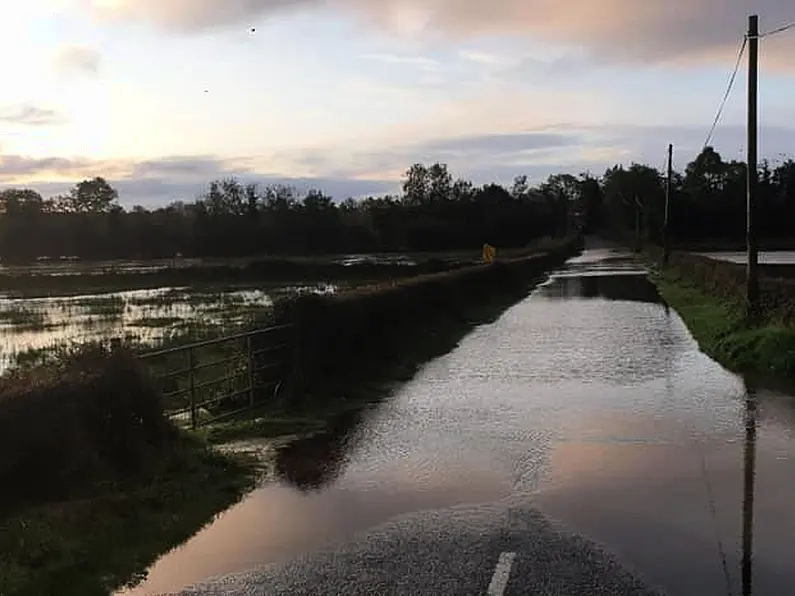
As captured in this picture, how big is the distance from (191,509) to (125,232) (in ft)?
311

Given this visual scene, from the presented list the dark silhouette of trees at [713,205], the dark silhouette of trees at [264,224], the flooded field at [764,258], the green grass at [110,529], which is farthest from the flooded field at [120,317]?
the dark silhouette of trees at [713,205]

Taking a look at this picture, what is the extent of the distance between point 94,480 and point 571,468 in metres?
4.63

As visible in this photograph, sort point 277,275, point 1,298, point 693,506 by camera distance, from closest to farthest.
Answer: point 693,506, point 1,298, point 277,275

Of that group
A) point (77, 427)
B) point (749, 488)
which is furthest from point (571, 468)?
point (77, 427)

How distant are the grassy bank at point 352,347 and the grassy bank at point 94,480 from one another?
2.30 meters

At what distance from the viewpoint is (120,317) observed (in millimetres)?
35156

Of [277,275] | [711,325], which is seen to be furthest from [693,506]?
[277,275]

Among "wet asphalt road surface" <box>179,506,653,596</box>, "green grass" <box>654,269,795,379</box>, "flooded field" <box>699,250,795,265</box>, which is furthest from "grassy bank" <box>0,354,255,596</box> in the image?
"flooded field" <box>699,250,795,265</box>

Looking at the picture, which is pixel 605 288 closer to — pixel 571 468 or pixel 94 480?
pixel 571 468

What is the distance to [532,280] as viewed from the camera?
175 feet

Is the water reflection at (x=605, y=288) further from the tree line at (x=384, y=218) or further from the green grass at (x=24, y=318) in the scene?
the tree line at (x=384, y=218)

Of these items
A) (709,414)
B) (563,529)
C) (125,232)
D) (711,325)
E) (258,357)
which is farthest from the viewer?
(125,232)

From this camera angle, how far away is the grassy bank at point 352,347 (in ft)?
44.4

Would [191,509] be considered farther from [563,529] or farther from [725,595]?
[725,595]
